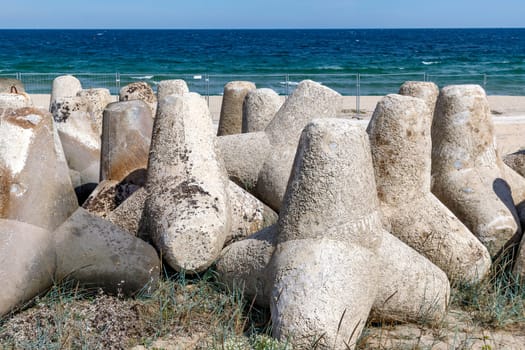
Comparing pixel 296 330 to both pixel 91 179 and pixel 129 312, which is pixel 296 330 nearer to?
pixel 129 312

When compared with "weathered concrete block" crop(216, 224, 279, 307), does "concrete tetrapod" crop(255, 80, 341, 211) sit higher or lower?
higher

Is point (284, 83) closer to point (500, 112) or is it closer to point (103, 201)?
→ point (500, 112)

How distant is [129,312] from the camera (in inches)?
151

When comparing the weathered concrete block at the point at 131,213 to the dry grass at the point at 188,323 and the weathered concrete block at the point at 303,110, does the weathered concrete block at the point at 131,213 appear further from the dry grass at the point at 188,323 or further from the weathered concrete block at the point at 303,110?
the weathered concrete block at the point at 303,110

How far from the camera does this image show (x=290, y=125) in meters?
5.46

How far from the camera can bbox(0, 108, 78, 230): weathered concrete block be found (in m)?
3.98

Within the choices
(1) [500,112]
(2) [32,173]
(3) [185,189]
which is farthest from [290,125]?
(1) [500,112]

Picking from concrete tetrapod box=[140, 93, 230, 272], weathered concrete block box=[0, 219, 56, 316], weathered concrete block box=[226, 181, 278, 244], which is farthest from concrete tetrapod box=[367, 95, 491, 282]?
weathered concrete block box=[0, 219, 56, 316]

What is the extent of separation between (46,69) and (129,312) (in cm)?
3105

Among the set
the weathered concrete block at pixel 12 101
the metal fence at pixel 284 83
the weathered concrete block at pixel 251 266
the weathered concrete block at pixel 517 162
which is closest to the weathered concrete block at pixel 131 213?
the weathered concrete block at pixel 251 266

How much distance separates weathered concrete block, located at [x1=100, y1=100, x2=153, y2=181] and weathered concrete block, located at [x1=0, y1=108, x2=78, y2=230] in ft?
2.84

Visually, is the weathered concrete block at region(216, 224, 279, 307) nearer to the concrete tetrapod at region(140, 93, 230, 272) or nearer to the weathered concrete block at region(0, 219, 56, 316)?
the concrete tetrapod at region(140, 93, 230, 272)

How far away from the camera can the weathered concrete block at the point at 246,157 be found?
212 inches

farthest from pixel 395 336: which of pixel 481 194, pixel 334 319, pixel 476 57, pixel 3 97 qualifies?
pixel 476 57
